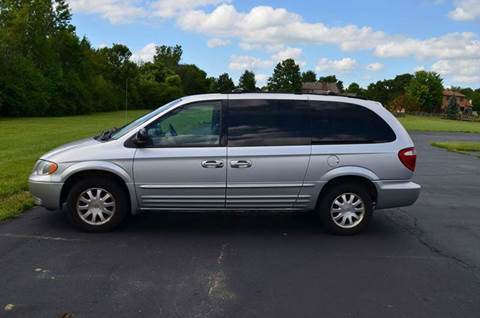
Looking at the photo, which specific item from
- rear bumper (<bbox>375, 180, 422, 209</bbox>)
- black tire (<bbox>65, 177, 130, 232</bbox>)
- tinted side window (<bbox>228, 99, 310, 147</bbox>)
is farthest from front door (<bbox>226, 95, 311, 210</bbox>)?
black tire (<bbox>65, 177, 130, 232</bbox>)

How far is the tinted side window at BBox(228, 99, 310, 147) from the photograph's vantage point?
244 inches

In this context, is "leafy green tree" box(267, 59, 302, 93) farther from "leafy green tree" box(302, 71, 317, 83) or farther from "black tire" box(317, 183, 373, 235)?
"black tire" box(317, 183, 373, 235)

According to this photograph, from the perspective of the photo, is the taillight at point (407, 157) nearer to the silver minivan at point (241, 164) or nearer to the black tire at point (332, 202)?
the silver minivan at point (241, 164)

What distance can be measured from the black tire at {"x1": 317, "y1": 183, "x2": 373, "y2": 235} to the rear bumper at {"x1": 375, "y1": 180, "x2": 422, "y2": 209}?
0.16m

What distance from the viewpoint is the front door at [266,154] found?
613 centimetres

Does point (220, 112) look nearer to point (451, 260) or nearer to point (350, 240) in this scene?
point (350, 240)

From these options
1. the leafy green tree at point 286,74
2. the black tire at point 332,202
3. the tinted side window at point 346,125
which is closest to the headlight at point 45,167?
the tinted side window at point 346,125

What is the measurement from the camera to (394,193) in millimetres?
6406

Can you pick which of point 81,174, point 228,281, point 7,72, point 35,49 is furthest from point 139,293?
point 35,49

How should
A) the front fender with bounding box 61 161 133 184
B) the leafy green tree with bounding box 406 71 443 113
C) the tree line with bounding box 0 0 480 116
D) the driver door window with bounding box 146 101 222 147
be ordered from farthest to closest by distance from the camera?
the leafy green tree with bounding box 406 71 443 113, the tree line with bounding box 0 0 480 116, the driver door window with bounding box 146 101 222 147, the front fender with bounding box 61 161 133 184

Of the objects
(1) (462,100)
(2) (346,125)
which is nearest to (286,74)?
(1) (462,100)

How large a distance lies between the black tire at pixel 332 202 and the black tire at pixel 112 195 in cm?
248

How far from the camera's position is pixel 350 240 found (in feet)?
20.5

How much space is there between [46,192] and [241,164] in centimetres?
241
